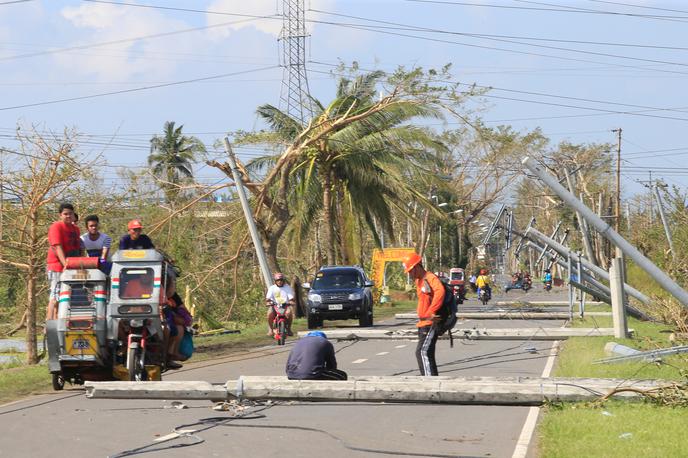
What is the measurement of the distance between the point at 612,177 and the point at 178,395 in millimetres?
71186

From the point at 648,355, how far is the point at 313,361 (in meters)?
5.93

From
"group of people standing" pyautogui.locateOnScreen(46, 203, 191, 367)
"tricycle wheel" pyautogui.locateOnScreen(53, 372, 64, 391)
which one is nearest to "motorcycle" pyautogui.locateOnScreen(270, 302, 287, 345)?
"group of people standing" pyautogui.locateOnScreen(46, 203, 191, 367)

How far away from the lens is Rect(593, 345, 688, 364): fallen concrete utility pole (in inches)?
617

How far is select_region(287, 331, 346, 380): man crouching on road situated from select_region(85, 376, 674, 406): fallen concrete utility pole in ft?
0.98

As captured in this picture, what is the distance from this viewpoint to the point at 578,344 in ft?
73.4

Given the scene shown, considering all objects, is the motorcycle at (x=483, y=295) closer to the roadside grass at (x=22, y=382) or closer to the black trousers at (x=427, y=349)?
the roadside grass at (x=22, y=382)

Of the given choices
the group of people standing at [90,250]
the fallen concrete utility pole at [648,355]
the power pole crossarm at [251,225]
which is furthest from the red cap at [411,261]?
the power pole crossarm at [251,225]

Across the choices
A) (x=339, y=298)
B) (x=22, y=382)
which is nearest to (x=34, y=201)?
(x=22, y=382)

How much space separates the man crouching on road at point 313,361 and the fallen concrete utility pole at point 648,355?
5.14 m

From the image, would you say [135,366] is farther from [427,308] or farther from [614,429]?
[614,429]

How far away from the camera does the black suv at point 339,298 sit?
3331 cm

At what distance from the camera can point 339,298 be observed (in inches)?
1314

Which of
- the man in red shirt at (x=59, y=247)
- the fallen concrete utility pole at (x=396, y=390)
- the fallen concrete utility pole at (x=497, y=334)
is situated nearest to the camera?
the fallen concrete utility pole at (x=396, y=390)

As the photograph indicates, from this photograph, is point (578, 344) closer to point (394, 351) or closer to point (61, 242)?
point (394, 351)
